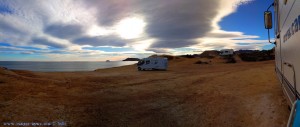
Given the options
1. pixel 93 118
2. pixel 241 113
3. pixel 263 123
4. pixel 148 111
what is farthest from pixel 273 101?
pixel 93 118

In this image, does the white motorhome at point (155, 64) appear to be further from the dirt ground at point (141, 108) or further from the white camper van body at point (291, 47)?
the white camper van body at point (291, 47)

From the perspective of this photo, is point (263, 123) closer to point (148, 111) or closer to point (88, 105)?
point (148, 111)

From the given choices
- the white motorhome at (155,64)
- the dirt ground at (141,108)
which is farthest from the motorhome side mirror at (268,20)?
the white motorhome at (155,64)

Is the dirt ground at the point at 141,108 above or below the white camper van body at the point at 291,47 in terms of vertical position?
below

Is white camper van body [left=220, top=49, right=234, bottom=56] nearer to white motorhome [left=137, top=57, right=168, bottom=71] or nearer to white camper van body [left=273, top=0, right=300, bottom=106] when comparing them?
white motorhome [left=137, top=57, right=168, bottom=71]

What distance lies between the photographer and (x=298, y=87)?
4.37 metres

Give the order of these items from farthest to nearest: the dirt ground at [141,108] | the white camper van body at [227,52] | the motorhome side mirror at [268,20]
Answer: the white camper van body at [227,52] → the motorhome side mirror at [268,20] → the dirt ground at [141,108]

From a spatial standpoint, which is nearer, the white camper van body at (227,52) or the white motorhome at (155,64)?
the white motorhome at (155,64)

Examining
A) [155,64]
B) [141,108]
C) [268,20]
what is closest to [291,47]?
[268,20]

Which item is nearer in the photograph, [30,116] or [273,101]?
[30,116]

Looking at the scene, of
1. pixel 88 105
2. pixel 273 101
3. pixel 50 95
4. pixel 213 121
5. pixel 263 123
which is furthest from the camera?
pixel 50 95

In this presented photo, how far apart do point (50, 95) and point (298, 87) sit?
1087 centimetres

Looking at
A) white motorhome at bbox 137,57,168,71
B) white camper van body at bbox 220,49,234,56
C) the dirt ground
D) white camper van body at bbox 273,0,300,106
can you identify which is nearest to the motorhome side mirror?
the dirt ground

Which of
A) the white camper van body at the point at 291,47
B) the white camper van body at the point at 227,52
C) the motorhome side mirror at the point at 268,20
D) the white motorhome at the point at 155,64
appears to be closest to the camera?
the white camper van body at the point at 291,47
